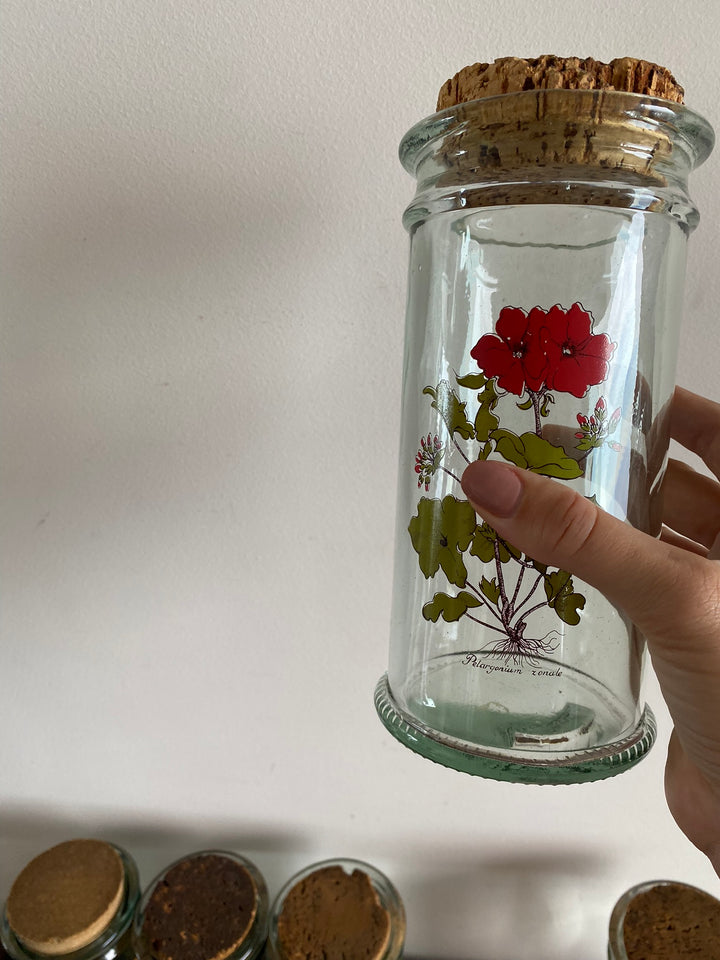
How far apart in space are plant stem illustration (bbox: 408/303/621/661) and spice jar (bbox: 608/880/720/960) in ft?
1.75

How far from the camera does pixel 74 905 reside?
2.57 ft

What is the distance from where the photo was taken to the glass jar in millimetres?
421

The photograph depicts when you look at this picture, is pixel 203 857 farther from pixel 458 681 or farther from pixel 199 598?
pixel 458 681

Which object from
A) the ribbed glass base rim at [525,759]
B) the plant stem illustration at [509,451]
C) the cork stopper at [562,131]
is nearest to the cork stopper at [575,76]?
the cork stopper at [562,131]

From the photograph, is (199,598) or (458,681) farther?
(199,598)

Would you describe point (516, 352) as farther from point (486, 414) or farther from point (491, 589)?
point (491, 589)

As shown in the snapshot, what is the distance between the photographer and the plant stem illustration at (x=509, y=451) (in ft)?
1.42

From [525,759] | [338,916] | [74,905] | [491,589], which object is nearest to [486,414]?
[491,589]

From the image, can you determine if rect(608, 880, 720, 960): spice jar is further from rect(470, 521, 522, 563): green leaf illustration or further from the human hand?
rect(470, 521, 522, 563): green leaf illustration

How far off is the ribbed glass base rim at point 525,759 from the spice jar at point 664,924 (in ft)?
1.39

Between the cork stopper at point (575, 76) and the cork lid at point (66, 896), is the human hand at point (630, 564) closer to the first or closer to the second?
the cork stopper at point (575, 76)

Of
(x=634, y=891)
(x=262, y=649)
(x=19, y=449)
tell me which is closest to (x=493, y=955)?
(x=634, y=891)

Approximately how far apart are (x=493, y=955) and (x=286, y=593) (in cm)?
63

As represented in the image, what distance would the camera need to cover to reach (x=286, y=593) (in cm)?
73
